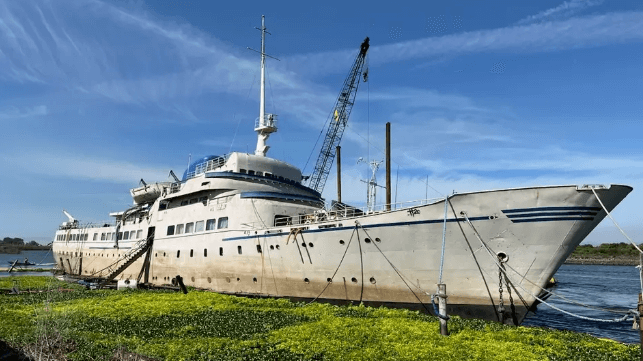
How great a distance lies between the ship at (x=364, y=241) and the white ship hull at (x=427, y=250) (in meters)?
0.05

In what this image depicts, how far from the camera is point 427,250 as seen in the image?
62.3ft

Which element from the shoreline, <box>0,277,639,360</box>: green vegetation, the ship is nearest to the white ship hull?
the ship

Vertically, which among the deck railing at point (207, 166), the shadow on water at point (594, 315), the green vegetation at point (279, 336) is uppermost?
the deck railing at point (207, 166)

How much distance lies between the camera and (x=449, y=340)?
1330cm

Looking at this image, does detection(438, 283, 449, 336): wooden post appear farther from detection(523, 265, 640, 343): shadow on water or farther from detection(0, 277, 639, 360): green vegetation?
detection(523, 265, 640, 343): shadow on water

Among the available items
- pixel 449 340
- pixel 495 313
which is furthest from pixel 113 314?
pixel 495 313

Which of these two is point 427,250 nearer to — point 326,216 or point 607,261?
point 326,216

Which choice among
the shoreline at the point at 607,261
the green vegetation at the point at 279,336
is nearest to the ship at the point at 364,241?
the green vegetation at the point at 279,336

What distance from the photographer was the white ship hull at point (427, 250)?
1714 centimetres

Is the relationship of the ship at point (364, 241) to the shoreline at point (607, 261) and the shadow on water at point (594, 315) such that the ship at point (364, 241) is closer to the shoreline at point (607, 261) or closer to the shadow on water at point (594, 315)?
the shadow on water at point (594, 315)

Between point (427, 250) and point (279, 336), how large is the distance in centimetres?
851

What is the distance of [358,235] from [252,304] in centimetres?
666

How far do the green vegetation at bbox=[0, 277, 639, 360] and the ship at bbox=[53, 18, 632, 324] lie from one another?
213cm

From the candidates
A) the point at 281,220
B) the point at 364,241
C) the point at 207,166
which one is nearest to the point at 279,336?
the point at 364,241
